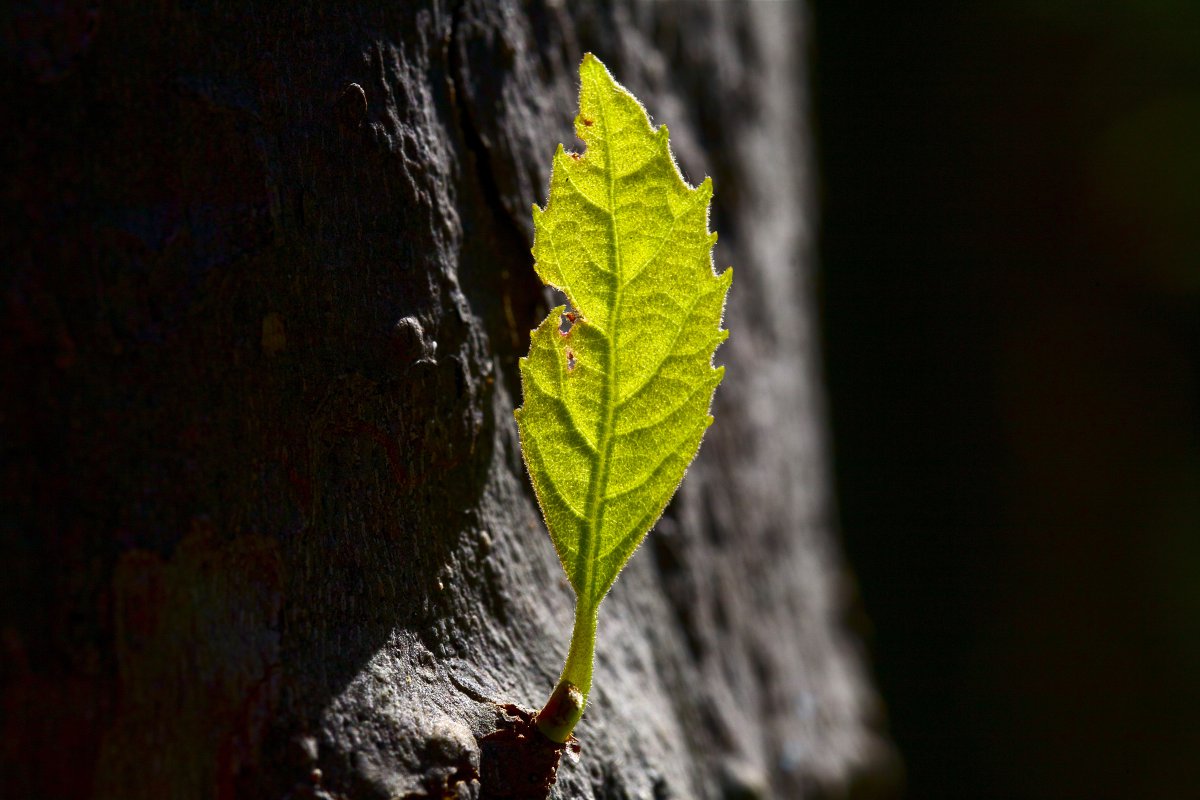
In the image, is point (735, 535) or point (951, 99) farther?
point (951, 99)

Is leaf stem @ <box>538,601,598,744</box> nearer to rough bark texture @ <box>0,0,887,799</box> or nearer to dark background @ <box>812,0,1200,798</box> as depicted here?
rough bark texture @ <box>0,0,887,799</box>

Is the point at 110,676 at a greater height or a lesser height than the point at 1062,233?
lesser

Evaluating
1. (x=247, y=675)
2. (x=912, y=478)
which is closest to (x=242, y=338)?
(x=247, y=675)

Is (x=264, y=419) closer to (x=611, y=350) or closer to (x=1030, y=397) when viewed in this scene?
(x=611, y=350)

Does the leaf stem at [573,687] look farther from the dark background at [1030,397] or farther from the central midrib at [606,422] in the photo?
the dark background at [1030,397]

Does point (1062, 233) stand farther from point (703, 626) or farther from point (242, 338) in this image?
point (242, 338)

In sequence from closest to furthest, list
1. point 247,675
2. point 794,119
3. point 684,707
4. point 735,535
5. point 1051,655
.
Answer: point 247,675, point 684,707, point 735,535, point 794,119, point 1051,655

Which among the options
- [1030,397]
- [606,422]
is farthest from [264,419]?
[1030,397]

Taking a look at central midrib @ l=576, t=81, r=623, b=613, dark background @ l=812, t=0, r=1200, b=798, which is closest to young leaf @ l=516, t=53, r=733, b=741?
central midrib @ l=576, t=81, r=623, b=613
